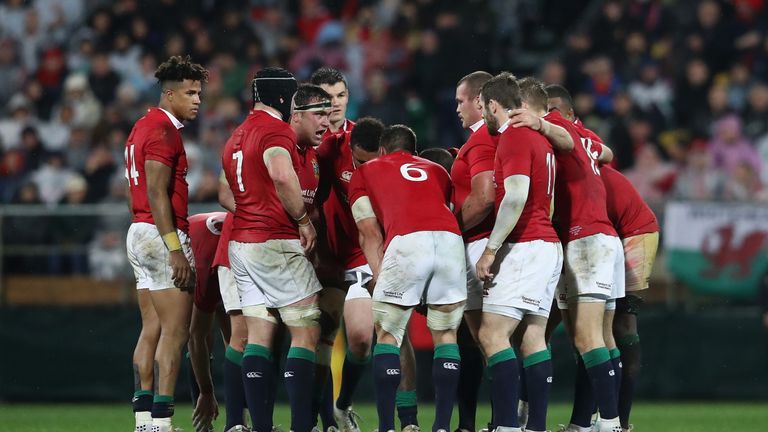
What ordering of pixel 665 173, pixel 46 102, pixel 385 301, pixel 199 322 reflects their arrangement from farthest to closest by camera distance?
1. pixel 46 102
2. pixel 665 173
3. pixel 199 322
4. pixel 385 301

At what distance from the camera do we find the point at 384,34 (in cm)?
1973

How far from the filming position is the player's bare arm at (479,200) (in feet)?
30.1

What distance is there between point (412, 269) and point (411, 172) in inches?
27.4

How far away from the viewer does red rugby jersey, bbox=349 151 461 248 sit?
8.98 meters

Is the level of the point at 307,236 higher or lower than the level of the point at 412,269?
higher

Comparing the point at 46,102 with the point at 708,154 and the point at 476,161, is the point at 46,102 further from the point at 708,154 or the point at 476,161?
the point at 476,161

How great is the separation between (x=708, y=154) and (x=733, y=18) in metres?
2.78

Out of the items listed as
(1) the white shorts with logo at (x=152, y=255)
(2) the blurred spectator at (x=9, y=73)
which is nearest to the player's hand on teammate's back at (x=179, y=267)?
(1) the white shorts with logo at (x=152, y=255)

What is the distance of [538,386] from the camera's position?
353 inches

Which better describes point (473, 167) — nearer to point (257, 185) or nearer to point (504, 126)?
point (504, 126)

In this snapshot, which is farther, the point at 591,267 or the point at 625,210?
the point at 625,210

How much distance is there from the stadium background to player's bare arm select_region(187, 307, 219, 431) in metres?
4.65

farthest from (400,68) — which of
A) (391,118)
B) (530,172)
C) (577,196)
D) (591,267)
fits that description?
(530,172)

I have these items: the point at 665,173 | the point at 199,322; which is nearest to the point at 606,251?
the point at 199,322
